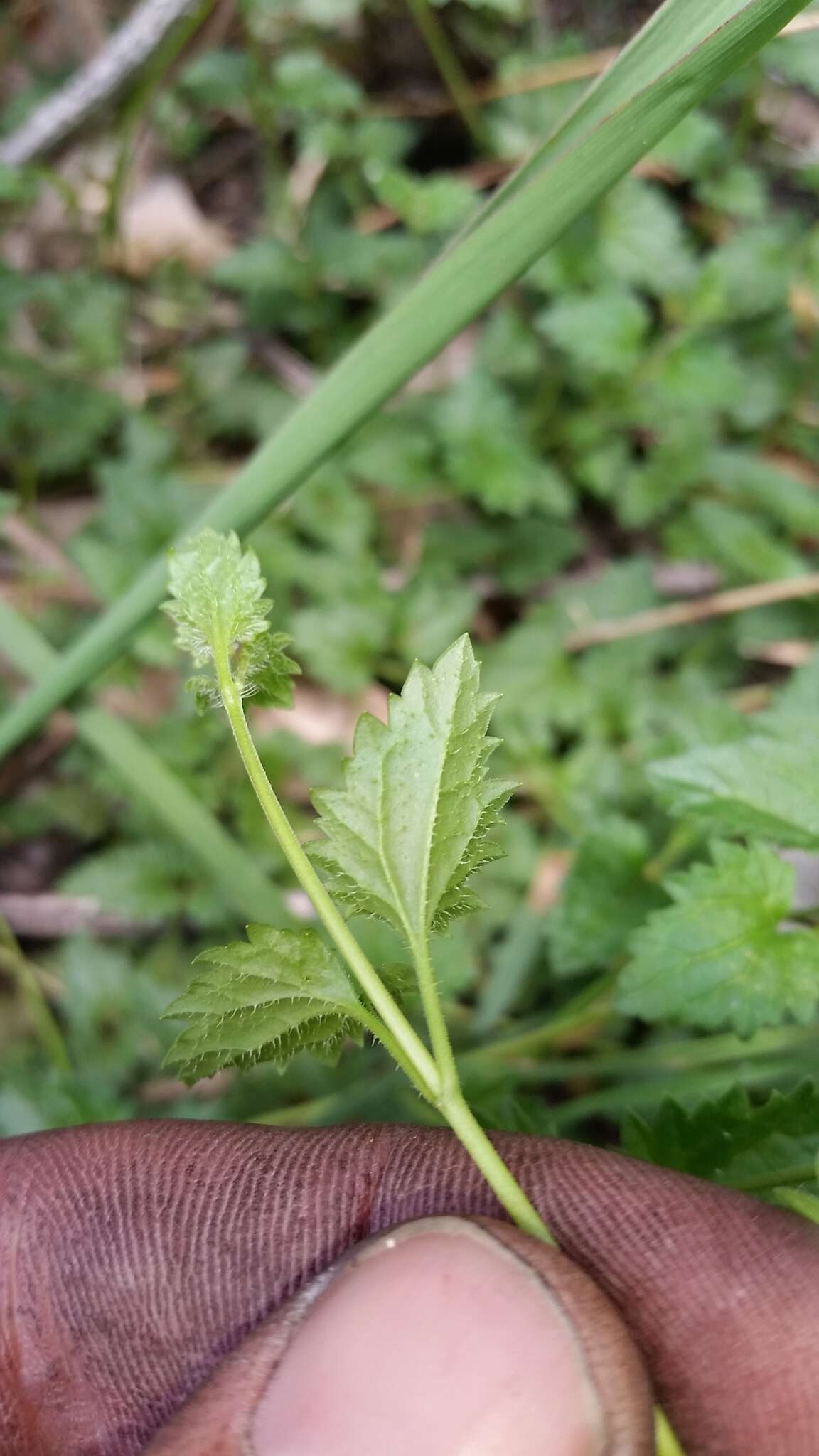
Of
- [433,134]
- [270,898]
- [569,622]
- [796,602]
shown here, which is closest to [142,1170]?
[270,898]

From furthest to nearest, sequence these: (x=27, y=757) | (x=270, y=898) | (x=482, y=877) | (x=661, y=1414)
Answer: (x=27, y=757)
(x=482, y=877)
(x=270, y=898)
(x=661, y=1414)

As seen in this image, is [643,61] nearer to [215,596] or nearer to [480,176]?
[215,596]

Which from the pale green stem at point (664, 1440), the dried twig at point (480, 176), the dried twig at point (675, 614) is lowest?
the pale green stem at point (664, 1440)

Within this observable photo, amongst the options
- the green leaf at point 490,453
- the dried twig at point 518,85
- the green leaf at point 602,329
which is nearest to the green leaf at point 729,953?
the green leaf at point 490,453

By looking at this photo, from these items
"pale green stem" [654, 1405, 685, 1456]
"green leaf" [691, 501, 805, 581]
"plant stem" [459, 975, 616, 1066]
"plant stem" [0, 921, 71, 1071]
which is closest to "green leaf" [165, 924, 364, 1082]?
"pale green stem" [654, 1405, 685, 1456]

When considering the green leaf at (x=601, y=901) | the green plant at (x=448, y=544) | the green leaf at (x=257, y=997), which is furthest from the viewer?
the green plant at (x=448, y=544)

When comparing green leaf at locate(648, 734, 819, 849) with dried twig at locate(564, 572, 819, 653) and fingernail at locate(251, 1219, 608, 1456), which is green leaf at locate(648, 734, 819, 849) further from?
dried twig at locate(564, 572, 819, 653)

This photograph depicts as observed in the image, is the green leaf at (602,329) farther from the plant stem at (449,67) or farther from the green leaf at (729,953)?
the green leaf at (729,953)

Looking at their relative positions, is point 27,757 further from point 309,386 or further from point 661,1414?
point 661,1414
